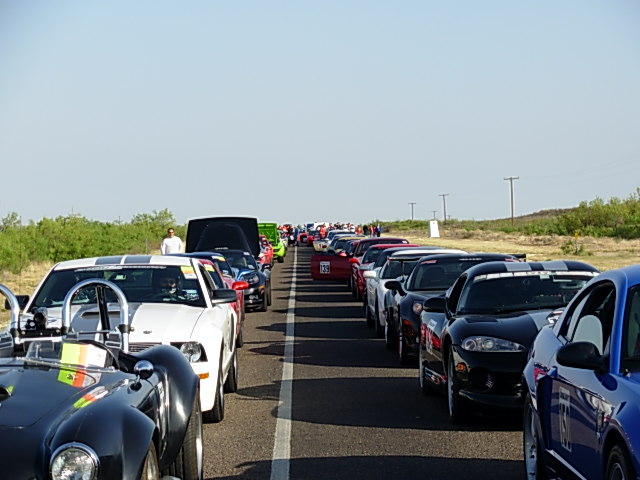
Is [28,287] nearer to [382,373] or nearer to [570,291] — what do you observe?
[382,373]

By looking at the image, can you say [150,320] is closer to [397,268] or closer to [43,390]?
[43,390]

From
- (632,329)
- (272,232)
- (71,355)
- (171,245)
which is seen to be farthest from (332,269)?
(632,329)

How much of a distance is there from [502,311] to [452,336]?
2.95 feet

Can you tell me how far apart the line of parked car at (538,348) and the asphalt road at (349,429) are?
353mm

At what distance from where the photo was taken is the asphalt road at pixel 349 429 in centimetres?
881

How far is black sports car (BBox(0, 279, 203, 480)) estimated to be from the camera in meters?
5.22

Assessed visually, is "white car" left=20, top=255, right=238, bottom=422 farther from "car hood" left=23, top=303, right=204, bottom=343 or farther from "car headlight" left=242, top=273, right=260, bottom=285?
"car headlight" left=242, top=273, right=260, bottom=285

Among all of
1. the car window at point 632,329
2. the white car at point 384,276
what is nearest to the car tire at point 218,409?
the car window at point 632,329

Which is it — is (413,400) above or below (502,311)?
below

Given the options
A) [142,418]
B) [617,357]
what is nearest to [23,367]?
[142,418]

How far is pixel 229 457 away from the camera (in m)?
9.40

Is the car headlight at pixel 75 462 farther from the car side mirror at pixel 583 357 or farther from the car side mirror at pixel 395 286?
the car side mirror at pixel 395 286

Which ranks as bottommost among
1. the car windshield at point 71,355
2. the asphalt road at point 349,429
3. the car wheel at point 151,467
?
the asphalt road at point 349,429

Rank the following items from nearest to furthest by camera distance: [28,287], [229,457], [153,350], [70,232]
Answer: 1. [153,350]
2. [229,457]
3. [28,287]
4. [70,232]
